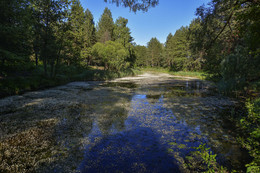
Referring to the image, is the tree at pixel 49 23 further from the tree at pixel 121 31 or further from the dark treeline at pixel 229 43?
the tree at pixel 121 31

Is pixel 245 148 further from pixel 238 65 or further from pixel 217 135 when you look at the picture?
pixel 238 65

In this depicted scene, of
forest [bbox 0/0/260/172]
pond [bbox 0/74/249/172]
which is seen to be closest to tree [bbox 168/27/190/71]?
forest [bbox 0/0/260/172]

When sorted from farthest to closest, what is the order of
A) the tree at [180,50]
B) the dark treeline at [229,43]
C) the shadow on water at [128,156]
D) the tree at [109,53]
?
the tree at [180,50] → the tree at [109,53] → the dark treeline at [229,43] → the shadow on water at [128,156]

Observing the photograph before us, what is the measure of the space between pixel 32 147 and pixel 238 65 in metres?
15.1

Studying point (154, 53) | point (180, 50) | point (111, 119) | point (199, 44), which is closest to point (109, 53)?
point (199, 44)

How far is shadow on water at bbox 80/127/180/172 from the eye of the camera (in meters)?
3.60

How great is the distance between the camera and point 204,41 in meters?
8.11

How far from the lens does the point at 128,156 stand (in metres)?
4.07

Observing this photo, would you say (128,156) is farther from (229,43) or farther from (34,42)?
(34,42)

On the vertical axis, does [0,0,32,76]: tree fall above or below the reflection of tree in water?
above

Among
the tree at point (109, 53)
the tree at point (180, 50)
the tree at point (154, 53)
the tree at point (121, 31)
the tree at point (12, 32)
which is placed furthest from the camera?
the tree at point (154, 53)

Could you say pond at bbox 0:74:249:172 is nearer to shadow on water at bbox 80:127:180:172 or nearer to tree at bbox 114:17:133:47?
shadow on water at bbox 80:127:180:172

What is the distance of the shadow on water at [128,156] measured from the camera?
360 cm

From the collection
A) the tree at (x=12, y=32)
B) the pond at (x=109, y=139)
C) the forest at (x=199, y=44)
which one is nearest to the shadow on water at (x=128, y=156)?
the pond at (x=109, y=139)
